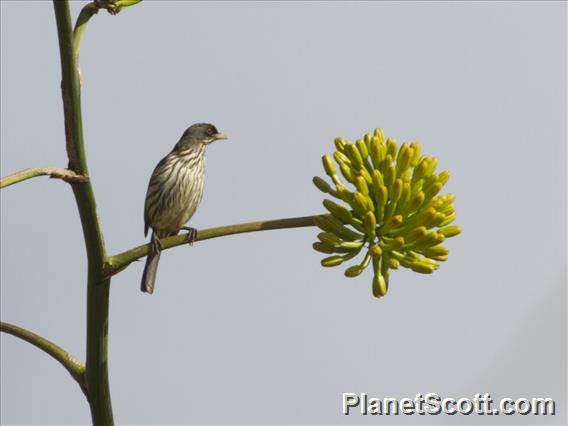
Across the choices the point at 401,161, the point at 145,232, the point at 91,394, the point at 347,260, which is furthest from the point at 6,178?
the point at 145,232

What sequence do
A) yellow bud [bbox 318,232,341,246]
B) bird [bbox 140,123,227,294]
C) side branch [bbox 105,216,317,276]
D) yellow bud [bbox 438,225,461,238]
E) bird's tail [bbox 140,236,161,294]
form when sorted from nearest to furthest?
side branch [bbox 105,216,317,276] < yellow bud [bbox 318,232,341,246] < yellow bud [bbox 438,225,461,238] < bird's tail [bbox 140,236,161,294] < bird [bbox 140,123,227,294]

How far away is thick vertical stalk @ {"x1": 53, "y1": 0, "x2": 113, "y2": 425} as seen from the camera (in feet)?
11.3

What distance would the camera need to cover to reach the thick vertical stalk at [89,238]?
344 centimetres

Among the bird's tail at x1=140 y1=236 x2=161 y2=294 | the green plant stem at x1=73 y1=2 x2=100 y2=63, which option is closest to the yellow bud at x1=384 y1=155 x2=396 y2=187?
the green plant stem at x1=73 y1=2 x2=100 y2=63

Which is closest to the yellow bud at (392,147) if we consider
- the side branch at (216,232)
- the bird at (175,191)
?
the side branch at (216,232)

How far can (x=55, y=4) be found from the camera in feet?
11.2

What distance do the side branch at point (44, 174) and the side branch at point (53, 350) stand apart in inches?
34.6

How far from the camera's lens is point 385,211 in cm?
432

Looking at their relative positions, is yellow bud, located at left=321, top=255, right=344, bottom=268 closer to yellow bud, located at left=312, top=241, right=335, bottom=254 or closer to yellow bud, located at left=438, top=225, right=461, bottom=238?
yellow bud, located at left=312, top=241, right=335, bottom=254

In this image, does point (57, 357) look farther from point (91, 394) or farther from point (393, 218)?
point (393, 218)

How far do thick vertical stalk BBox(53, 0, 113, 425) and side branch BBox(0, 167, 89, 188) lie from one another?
0.03m

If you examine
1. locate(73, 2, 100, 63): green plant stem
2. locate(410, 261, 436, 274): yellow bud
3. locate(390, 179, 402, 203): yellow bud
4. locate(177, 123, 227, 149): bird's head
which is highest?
locate(73, 2, 100, 63): green plant stem

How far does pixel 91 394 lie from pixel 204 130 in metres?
5.52

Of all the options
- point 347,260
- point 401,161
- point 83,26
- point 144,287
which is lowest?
point 144,287
